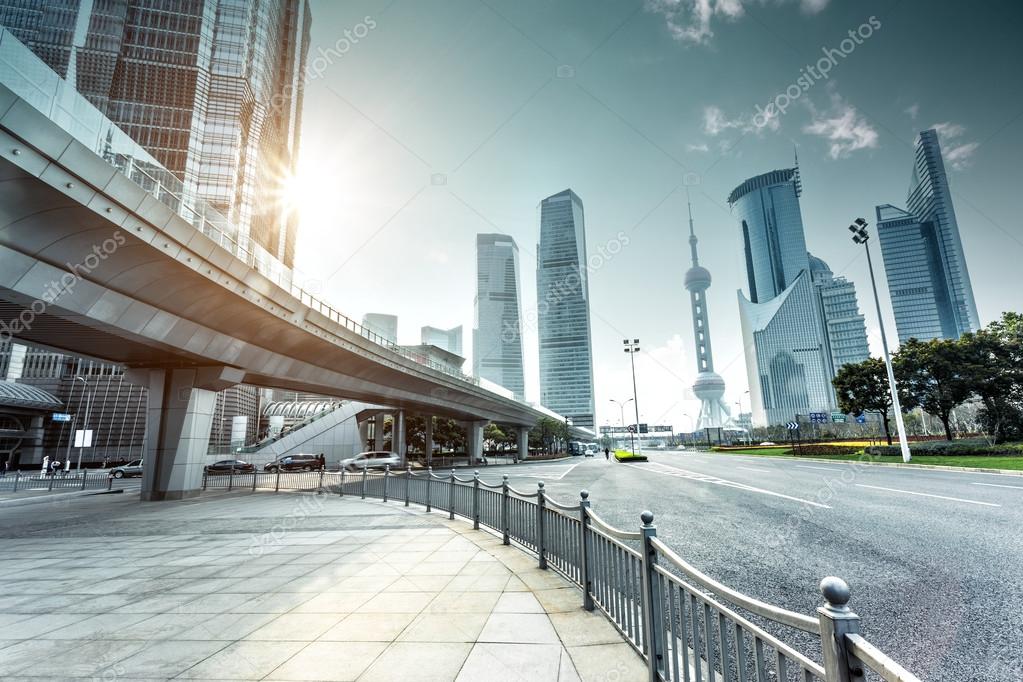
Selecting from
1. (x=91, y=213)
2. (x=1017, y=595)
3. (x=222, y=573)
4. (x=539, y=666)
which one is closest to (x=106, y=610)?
(x=222, y=573)

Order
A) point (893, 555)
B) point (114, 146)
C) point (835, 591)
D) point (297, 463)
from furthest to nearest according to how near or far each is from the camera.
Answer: point (297, 463) < point (114, 146) < point (893, 555) < point (835, 591)

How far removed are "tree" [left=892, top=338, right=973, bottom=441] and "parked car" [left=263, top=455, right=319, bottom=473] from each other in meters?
49.4

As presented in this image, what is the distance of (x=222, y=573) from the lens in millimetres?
7469

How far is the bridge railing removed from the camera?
30.5 feet

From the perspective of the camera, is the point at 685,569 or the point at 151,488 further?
the point at 151,488

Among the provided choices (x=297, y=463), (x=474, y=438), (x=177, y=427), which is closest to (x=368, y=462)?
(x=297, y=463)

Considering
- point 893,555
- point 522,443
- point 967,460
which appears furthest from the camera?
point 522,443

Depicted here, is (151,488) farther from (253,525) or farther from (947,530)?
(947,530)

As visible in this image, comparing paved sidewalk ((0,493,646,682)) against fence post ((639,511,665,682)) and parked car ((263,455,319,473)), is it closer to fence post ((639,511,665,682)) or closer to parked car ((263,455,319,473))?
fence post ((639,511,665,682))

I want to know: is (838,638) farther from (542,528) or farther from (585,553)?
(542,528)

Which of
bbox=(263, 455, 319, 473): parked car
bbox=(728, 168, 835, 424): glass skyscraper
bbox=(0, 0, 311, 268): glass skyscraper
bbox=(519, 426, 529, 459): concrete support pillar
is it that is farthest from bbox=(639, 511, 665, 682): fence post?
bbox=(728, 168, 835, 424): glass skyscraper

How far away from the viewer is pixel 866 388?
3984cm

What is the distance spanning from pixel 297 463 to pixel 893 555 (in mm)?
41700

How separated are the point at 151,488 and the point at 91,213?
47.9 ft
